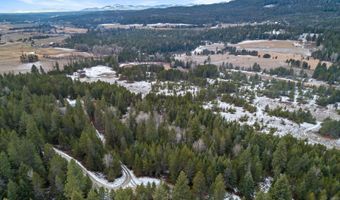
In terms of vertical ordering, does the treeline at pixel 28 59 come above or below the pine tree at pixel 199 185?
above

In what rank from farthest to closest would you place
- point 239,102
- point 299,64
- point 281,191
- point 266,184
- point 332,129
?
point 299,64, point 239,102, point 332,129, point 266,184, point 281,191

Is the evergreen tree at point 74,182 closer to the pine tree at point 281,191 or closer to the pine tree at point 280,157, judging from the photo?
the pine tree at point 281,191

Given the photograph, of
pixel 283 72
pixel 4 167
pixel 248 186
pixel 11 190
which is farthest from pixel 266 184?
pixel 283 72

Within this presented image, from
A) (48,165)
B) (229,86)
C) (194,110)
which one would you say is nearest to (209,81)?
(229,86)

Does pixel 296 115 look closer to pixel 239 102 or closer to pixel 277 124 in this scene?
pixel 277 124

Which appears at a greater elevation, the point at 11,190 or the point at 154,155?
the point at 11,190

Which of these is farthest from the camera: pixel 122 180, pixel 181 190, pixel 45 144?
pixel 122 180

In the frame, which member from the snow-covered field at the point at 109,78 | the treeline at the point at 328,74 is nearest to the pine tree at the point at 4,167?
the snow-covered field at the point at 109,78
